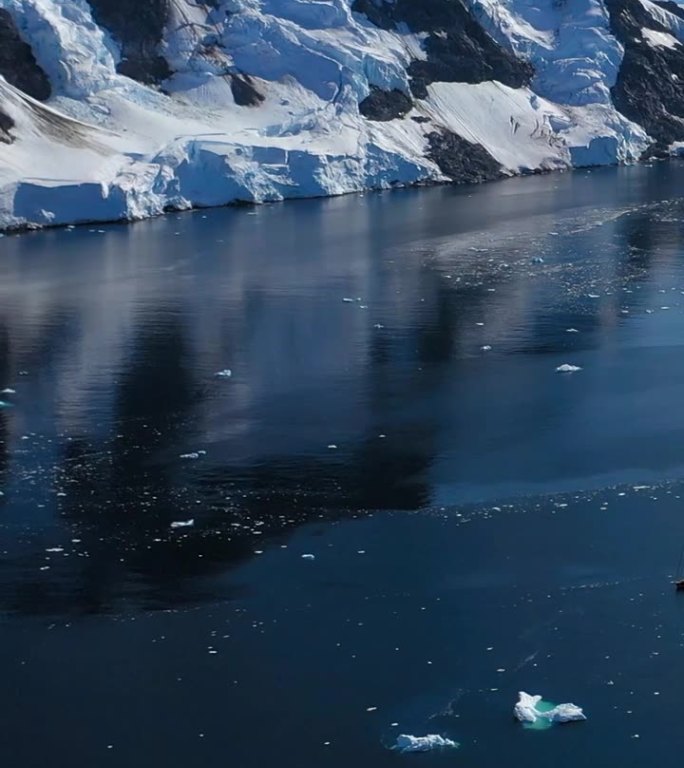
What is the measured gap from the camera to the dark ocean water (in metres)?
14.1

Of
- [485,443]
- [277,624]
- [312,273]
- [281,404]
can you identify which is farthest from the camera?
[312,273]

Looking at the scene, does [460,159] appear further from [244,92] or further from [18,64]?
[18,64]

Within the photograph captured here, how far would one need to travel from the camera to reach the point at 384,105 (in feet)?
213

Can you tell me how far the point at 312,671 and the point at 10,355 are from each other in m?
15.9

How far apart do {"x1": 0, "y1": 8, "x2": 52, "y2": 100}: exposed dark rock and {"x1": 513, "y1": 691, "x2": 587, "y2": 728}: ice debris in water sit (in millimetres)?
46825

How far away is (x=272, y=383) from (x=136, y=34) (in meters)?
39.2

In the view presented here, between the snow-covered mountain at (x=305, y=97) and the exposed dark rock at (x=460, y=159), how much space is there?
84 millimetres

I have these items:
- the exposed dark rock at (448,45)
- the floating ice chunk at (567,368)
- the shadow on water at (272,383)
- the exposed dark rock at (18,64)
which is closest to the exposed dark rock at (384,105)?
the exposed dark rock at (448,45)

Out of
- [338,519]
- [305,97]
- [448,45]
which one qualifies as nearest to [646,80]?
[448,45]

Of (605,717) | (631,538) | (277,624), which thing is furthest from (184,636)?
(631,538)

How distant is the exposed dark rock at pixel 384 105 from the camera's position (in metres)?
64.0

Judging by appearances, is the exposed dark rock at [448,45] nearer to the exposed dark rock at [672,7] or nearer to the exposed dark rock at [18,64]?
the exposed dark rock at [672,7]

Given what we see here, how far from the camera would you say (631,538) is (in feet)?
60.1

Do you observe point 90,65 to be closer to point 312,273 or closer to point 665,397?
point 312,273
